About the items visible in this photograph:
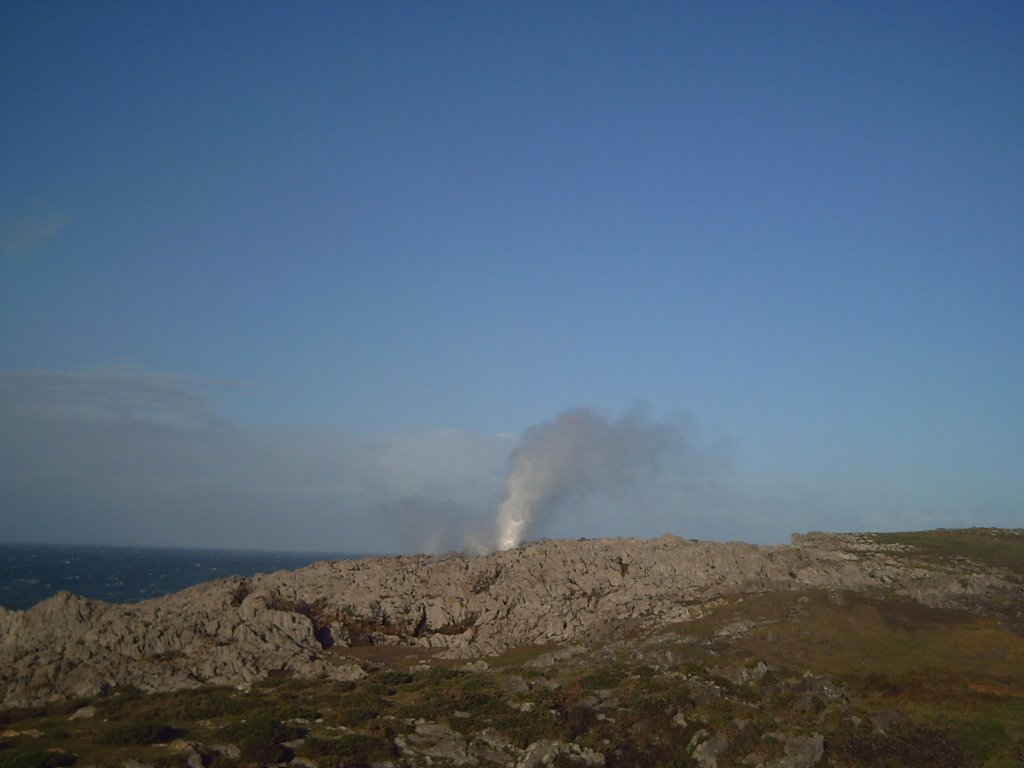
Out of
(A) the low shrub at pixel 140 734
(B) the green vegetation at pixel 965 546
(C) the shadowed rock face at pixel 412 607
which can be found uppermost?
(B) the green vegetation at pixel 965 546

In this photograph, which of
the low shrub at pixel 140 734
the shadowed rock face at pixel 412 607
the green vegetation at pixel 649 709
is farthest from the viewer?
the shadowed rock face at pixel 412 607

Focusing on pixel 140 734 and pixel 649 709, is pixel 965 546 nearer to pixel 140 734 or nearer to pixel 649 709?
pixel 649 709

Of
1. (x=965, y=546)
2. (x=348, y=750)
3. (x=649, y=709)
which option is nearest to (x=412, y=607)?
(x=649, y=709)

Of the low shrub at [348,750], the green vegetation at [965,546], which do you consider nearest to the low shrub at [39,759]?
the low shrub at [348,750]

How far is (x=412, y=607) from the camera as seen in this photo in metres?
57.2

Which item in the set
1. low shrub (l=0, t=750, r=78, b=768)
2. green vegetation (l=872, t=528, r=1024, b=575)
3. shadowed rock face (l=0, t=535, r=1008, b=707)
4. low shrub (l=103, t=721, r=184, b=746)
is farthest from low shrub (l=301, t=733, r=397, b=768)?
green vegetation (l=872, t=528, r=1024, b=575)

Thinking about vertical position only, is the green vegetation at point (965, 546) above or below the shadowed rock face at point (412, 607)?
above

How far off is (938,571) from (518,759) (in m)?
44.2

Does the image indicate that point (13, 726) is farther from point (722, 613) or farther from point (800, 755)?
point (722, 613)

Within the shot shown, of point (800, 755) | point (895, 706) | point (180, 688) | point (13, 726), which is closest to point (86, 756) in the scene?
point (13, 726)

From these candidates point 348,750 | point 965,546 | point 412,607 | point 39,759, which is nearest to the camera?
point 39,759

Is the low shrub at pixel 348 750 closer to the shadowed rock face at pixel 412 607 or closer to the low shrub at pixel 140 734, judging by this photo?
the low shrub at pixel 140 734

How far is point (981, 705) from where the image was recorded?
32125mm

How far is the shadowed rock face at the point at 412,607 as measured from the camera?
134 ft
